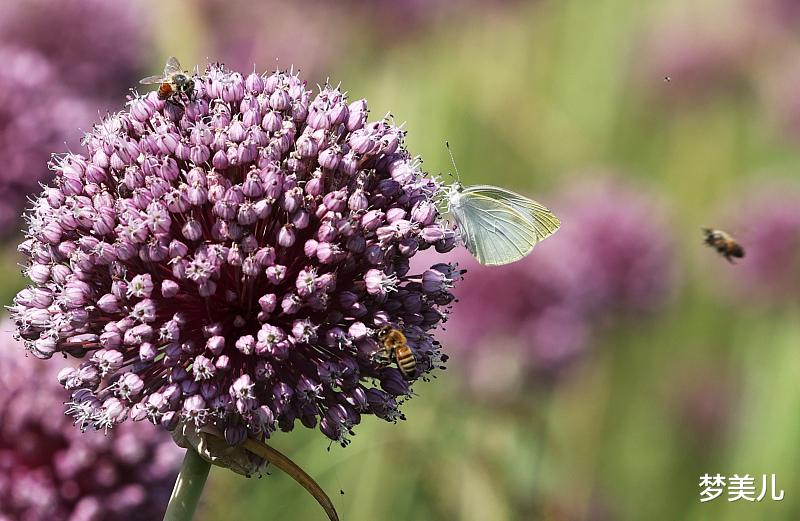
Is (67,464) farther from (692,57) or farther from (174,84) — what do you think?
(692,57)

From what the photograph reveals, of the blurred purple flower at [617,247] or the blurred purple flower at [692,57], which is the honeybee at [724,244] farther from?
the blurred purple flower at [692,57]

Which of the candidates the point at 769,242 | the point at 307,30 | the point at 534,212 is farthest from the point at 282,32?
the point at 534,212

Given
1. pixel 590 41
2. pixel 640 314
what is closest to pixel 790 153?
pixel 590 41

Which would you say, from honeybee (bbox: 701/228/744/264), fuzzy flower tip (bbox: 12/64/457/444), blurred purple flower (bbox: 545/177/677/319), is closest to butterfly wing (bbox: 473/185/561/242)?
fuzzy flower tip (bbox: 12/64/457/444)

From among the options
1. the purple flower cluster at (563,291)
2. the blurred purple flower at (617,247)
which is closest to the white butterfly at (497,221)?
the purple flower cluster at (563,291)

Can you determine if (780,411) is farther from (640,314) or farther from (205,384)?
(205,384)
